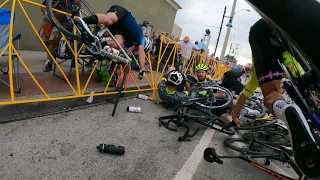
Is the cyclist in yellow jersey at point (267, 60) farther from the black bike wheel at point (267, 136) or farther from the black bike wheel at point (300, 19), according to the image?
the black bike wheel at point (267, 136)

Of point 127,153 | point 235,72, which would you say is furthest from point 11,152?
point 235,72

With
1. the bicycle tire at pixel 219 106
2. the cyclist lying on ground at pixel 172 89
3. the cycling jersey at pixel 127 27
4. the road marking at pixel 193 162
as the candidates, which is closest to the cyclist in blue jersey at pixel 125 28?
the cycling jersey at pixel 127 27

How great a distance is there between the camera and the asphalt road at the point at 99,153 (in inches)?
88.5

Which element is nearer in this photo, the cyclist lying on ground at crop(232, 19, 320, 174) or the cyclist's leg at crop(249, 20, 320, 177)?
the cyclist's leg at crop(249, 20, 320, 177)

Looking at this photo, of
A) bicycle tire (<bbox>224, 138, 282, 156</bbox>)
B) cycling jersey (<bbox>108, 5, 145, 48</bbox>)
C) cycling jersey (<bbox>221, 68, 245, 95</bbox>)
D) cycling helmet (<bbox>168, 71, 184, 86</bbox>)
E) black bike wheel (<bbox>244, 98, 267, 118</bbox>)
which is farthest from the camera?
cycling jersey (<bbox>221, 68, 245, 95</bbox>)

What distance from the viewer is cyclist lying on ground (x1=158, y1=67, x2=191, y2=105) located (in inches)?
194

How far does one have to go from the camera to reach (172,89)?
16.8ft

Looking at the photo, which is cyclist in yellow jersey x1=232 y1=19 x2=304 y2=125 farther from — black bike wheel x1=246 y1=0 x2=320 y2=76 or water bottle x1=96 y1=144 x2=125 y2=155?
water bottle x1=96 y1=144 x2=125 y2=155

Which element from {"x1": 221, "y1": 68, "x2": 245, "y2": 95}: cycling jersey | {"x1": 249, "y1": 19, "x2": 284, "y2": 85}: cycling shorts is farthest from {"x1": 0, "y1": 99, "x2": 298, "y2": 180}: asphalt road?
{"x1": 221, "y1": 68, "x2": 245, "y2": 95}: cycling jersey

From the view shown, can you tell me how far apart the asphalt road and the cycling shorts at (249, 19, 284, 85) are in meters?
1.29

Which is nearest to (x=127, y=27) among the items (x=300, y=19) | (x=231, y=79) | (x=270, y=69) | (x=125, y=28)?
(x=125, y=28)

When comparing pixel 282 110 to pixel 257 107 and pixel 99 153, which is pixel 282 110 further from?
pixel 257 107

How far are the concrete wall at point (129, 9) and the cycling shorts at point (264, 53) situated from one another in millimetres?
7027

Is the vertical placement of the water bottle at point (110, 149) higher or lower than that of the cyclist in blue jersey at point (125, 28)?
lower
